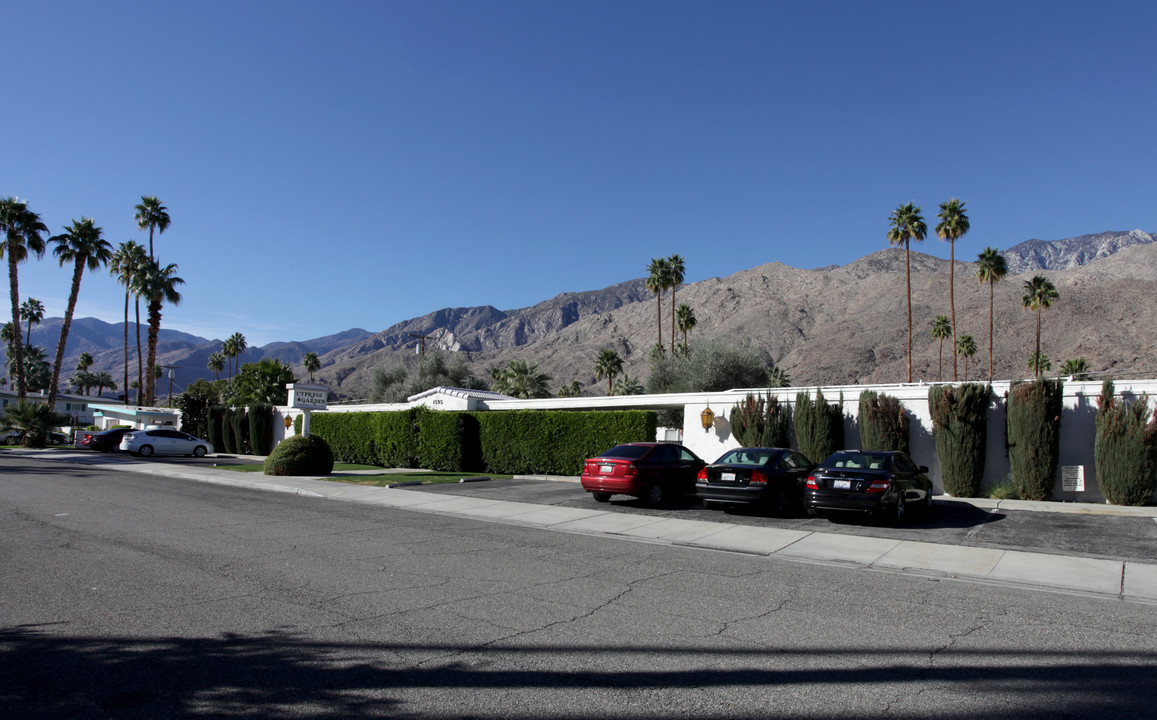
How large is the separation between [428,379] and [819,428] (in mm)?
46240

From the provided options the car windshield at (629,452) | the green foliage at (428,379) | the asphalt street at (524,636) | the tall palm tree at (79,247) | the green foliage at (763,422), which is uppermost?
the tall palm tree at (79,247)

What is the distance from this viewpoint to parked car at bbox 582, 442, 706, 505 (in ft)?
50.4

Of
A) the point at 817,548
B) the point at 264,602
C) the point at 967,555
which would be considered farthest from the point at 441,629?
the point at 967,555

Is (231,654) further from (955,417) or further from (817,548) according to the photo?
(955,417)

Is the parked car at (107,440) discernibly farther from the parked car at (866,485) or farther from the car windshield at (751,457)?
the parked car at (866,485)

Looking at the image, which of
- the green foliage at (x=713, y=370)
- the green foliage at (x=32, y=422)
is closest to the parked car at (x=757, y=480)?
the green foliage at (x=713, y=370)

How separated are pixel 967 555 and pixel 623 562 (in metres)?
5.24

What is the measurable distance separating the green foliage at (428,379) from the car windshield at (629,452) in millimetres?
44111

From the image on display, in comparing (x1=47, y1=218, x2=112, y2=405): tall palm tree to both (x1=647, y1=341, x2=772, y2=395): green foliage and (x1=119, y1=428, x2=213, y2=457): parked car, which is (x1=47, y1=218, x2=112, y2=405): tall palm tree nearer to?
(x1=119, y1=428, x2=213, y2=457): parked car

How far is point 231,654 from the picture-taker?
5.31 m

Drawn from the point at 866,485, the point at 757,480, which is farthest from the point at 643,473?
the point at 866,485

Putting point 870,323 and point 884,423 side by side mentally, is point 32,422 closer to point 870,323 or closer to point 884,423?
point 884,423

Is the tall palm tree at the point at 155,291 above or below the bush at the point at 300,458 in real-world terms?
above

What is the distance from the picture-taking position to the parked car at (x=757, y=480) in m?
13.8
